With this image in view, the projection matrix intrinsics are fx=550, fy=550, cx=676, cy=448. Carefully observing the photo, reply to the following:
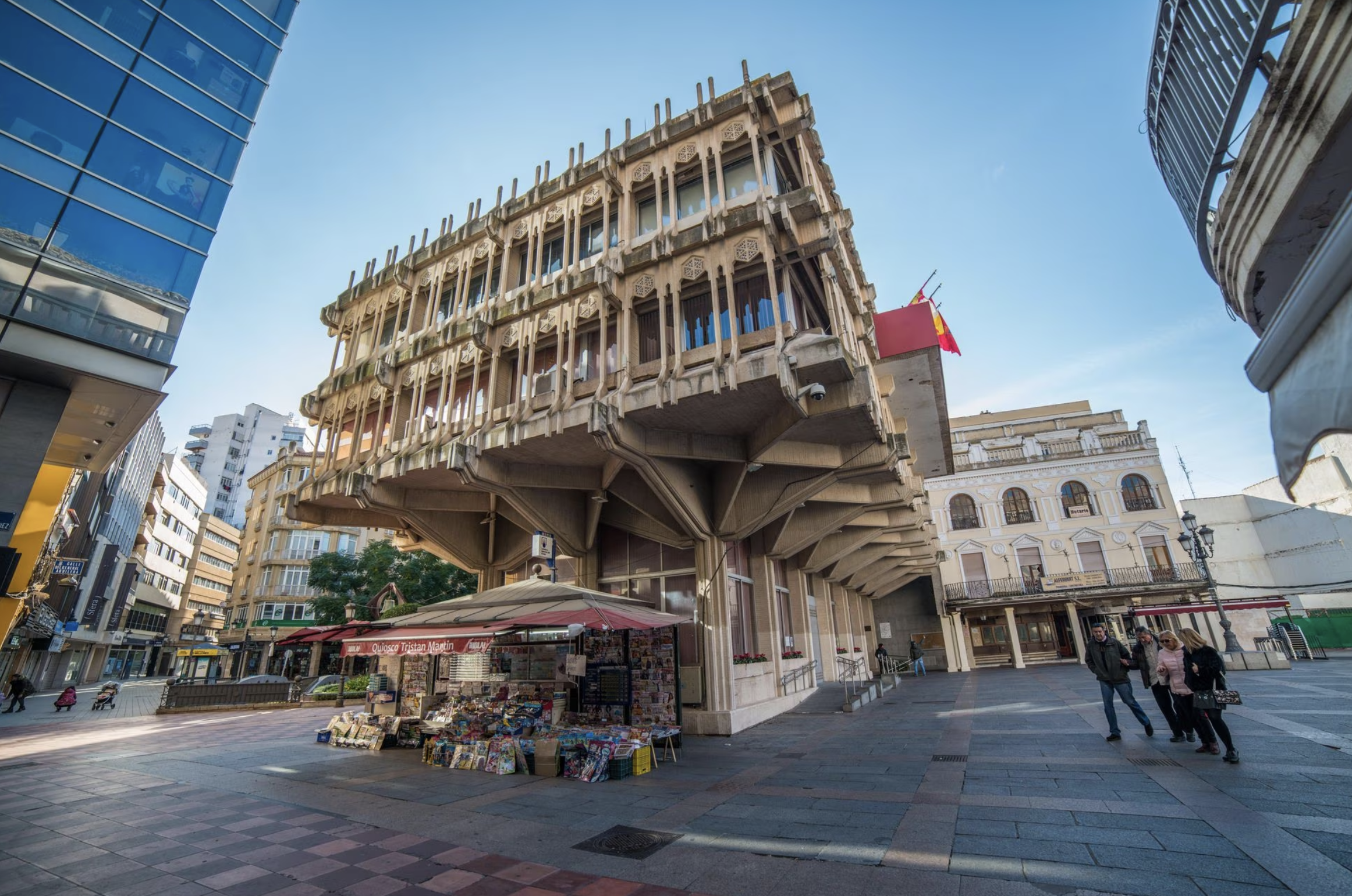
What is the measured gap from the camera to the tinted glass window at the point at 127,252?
10430mm

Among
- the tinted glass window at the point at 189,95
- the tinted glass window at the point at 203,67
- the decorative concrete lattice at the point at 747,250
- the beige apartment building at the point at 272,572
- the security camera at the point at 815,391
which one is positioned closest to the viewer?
the security camera at the point at 815,391

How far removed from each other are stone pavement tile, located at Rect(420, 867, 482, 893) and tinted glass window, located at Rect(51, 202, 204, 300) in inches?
511

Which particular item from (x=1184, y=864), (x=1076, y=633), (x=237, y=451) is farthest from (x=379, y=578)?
(x=237, y=451)

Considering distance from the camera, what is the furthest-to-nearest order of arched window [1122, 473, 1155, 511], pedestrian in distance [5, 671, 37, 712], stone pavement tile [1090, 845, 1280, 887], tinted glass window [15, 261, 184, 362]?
arched window [1122, 473, 1155, 511] → pedestrian in distance [5, 671, 37, 712] → tinted glass window [15, 261, 184, 362] → stone pavement tile [1090, 845, 1280, 887]

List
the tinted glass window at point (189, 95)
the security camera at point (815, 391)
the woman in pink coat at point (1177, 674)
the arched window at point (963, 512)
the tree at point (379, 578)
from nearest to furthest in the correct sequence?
1. the woman in pink coat at point (1177, 674)
2. the security camera at point (815, 391)
3. the tinted glass window at point (189, 95)
4. the tree at point (379, 578)
5. the arched window at point (963, 512)

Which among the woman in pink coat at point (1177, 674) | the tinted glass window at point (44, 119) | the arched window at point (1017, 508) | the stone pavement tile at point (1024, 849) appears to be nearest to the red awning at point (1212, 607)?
the arched window at point (1017, 508)

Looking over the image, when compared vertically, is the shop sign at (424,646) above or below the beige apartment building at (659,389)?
below

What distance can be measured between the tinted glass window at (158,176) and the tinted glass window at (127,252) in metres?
0.95

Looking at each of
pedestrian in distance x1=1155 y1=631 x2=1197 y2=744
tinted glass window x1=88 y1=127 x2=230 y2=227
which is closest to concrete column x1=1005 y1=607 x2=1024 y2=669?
pedestrian in distance x1=1155 y1=631 x2=1197 y2=744

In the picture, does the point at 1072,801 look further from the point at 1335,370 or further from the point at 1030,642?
the point at 1030,642

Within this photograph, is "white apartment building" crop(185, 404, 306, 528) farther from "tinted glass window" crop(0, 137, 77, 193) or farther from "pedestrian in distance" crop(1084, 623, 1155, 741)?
"pedestrian in distance" crop(1084, 623, 1155, 741)

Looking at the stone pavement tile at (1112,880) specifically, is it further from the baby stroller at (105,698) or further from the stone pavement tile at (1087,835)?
the baby stroller at (105,698)

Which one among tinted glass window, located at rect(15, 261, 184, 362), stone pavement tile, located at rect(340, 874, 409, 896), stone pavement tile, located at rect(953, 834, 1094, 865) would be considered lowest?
stone pavement tile, located at rect(340, 874, 409, 896)

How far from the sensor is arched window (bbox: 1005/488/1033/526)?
1335 inches
